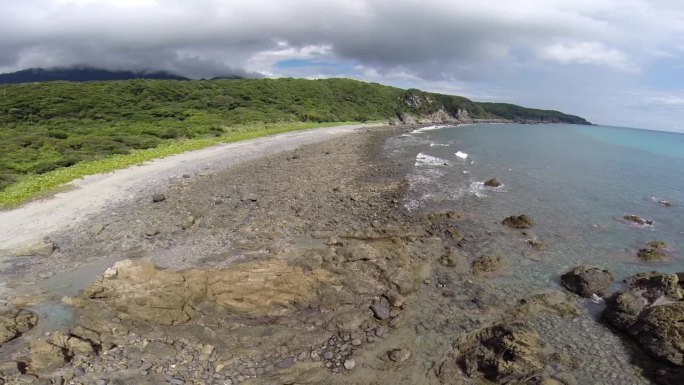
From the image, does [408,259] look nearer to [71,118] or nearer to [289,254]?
[289,254]

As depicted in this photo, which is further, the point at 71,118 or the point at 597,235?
the point at 71,118

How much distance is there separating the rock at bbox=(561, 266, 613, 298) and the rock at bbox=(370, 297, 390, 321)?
7.91m

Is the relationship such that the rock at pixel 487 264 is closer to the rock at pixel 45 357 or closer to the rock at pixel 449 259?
the rock at pixel 449 259

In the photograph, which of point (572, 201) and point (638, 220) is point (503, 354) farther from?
point (572, 201)

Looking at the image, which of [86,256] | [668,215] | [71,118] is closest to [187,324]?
[86,256]

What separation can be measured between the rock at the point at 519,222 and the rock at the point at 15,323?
22.4 metres

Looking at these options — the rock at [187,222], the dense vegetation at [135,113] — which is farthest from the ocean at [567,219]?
the dense vegetation at [135,113]

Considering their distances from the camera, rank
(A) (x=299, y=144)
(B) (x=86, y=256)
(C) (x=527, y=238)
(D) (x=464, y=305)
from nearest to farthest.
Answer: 1. (D) (x=464, y=305)
2. (B) (x=86, y=256)
3. (C) (x=527, y=238)
4. (A) (x=299, y=144)

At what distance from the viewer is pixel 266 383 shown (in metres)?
9.72

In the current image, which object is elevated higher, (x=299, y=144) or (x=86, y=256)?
(x=299, y=144)

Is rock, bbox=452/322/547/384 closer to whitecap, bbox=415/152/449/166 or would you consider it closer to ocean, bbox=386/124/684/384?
ocean, bbox=386/124/684/384

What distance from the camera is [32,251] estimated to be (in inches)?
653

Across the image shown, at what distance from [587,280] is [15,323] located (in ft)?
65.7

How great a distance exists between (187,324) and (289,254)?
5.84m
